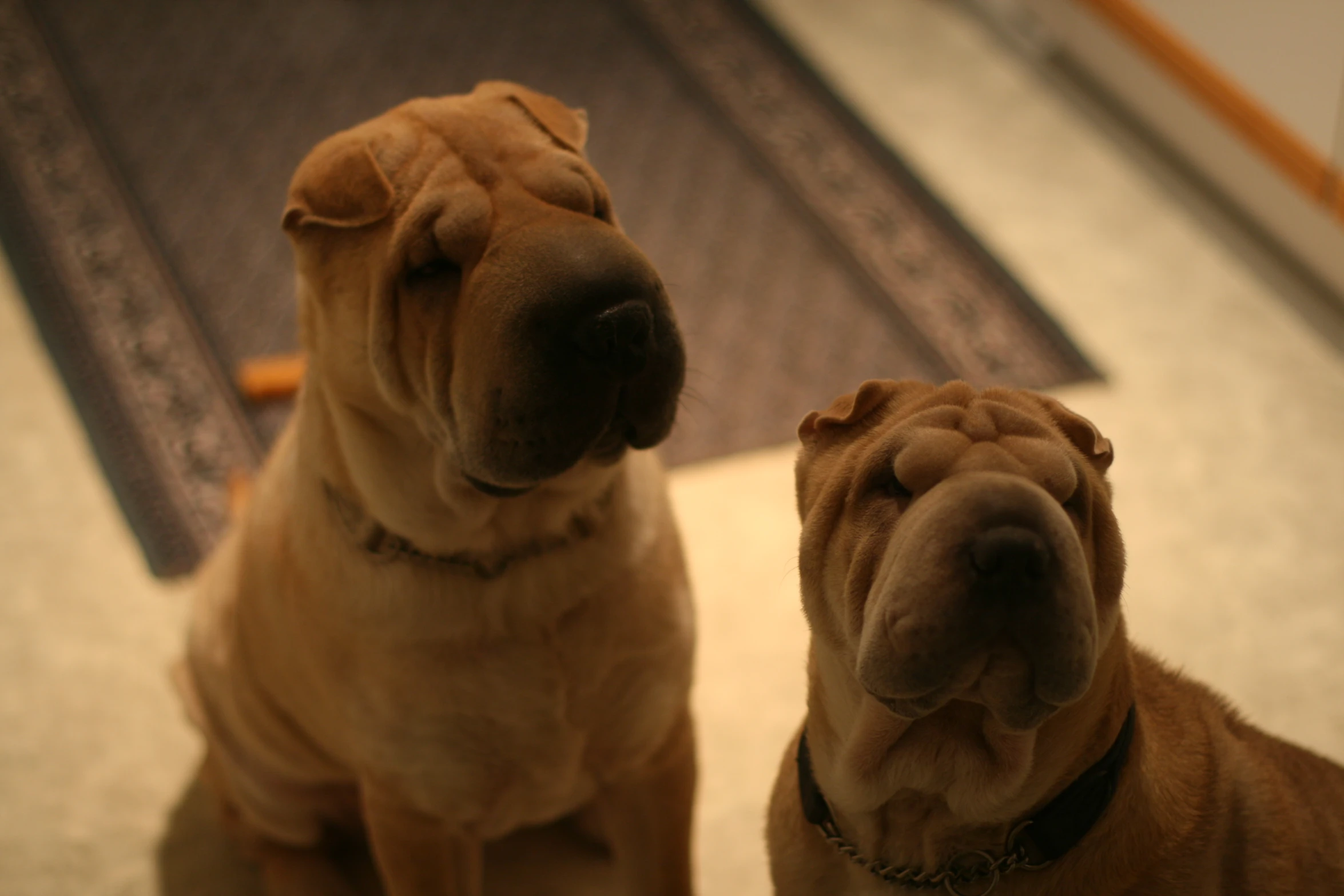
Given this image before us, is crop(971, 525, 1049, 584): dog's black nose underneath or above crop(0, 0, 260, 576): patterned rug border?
above

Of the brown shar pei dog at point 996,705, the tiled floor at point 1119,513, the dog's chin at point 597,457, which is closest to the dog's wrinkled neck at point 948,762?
the brown shar pei dog at point 996,705

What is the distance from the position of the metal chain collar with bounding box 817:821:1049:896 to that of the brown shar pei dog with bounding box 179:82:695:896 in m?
0.49

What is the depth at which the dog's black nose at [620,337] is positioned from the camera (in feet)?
4.51

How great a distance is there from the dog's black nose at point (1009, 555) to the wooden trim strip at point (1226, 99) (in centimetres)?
211

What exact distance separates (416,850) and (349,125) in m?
2.16

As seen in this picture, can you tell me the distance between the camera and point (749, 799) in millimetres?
2219

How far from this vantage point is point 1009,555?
39.1 inches

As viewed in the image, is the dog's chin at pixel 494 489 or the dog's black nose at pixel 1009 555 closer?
the dog's black nose at pixel 1009 555

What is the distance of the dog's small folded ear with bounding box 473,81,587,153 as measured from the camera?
154cm

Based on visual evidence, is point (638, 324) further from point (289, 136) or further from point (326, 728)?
point (289, 136)

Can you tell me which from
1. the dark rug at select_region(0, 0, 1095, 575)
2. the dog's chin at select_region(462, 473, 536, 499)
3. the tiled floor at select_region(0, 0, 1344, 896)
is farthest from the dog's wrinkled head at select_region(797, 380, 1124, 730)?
the dark rug at select_region(0, 0, 1095, 575)

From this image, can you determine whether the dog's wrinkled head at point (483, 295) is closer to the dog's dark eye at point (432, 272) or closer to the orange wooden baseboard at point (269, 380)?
the dog's dark eye at point (432, 272)

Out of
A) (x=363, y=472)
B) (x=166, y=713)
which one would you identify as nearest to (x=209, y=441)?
(x=166, y=713)

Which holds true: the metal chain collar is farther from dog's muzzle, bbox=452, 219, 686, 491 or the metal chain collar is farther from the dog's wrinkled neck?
dog's muzzle, bbox=452, 219, 686, 491
